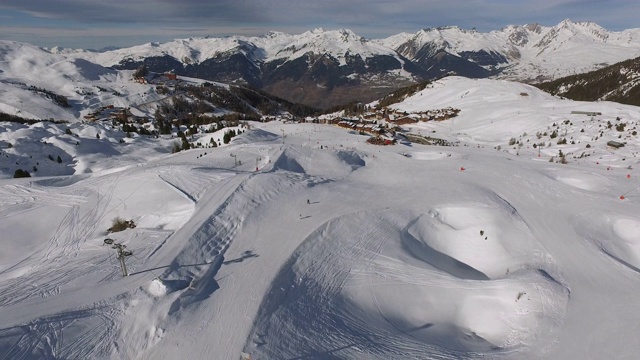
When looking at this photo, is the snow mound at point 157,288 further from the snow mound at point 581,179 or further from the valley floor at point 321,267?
the snow mound at point 581,179

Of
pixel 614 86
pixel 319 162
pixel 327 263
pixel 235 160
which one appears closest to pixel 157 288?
pixel 327 263

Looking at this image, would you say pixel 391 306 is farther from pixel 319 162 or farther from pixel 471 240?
pixel 319 162

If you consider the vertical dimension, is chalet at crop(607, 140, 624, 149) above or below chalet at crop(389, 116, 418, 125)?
above

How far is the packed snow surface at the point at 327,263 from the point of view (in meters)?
11.8

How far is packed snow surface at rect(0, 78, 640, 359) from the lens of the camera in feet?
38.8

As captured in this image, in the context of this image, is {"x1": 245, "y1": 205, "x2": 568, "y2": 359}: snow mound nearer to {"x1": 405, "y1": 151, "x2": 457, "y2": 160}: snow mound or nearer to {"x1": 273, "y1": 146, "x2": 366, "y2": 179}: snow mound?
{"x1": 273, "y1": 146, "x2": 366, "y2": 179}: snow mound

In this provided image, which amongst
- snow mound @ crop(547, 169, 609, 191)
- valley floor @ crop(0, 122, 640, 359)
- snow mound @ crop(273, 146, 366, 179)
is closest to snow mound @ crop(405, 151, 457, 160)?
snow mound @ crop(273, 146, 366, 179)

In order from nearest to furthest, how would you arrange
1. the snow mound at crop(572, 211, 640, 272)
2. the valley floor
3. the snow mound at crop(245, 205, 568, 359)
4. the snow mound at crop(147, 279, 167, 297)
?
the valley floor, the snow mound at crop(245, 205, 568, 359), the snow mound at crop(147, 279, 167, 297), the snow mound at crop(572, 211, 640, 272)

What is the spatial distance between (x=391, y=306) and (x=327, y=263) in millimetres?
3432

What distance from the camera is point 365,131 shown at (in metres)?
56.3

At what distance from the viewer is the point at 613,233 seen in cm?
1927

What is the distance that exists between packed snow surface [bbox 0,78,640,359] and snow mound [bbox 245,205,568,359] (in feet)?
0.21

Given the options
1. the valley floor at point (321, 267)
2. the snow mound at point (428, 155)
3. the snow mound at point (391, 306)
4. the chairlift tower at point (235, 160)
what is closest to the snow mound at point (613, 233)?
the valley floor at point (321, 267)

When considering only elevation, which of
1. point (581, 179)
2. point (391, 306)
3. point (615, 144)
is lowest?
point (391, 306)
